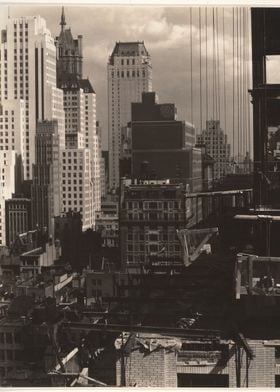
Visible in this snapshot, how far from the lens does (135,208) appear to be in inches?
186

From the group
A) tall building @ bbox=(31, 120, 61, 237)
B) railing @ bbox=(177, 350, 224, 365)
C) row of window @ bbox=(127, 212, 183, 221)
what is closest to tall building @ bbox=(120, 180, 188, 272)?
row of window @ bbox=(127, 212, 183, 221)

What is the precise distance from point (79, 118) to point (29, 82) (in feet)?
1.52

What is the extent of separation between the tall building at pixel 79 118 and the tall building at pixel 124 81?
201mm

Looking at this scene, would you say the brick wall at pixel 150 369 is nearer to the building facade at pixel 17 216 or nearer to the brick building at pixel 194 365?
the brick building at pixel 194 365

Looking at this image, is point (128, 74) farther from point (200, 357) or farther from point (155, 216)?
point (200, 357)

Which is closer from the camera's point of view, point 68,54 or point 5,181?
point 68,54

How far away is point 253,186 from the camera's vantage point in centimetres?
405

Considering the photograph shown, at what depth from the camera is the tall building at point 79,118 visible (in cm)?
468

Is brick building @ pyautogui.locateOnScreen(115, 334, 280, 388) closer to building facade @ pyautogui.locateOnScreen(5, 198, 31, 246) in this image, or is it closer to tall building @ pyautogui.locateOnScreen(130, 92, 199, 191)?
tall building @ pyautogui.locateOnScreen(130, 92, 199, 191)

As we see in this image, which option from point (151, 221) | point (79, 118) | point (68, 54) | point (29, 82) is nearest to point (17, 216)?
point (79, 118)

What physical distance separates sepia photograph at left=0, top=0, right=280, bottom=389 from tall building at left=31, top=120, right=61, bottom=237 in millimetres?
18

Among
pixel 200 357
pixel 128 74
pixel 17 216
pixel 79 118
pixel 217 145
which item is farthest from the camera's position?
pixel 17 216

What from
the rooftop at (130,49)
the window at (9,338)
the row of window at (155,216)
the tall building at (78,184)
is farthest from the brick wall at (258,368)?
the rooftop at (130,49)

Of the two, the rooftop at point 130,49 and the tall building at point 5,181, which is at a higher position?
the rooftop at point 130,49
